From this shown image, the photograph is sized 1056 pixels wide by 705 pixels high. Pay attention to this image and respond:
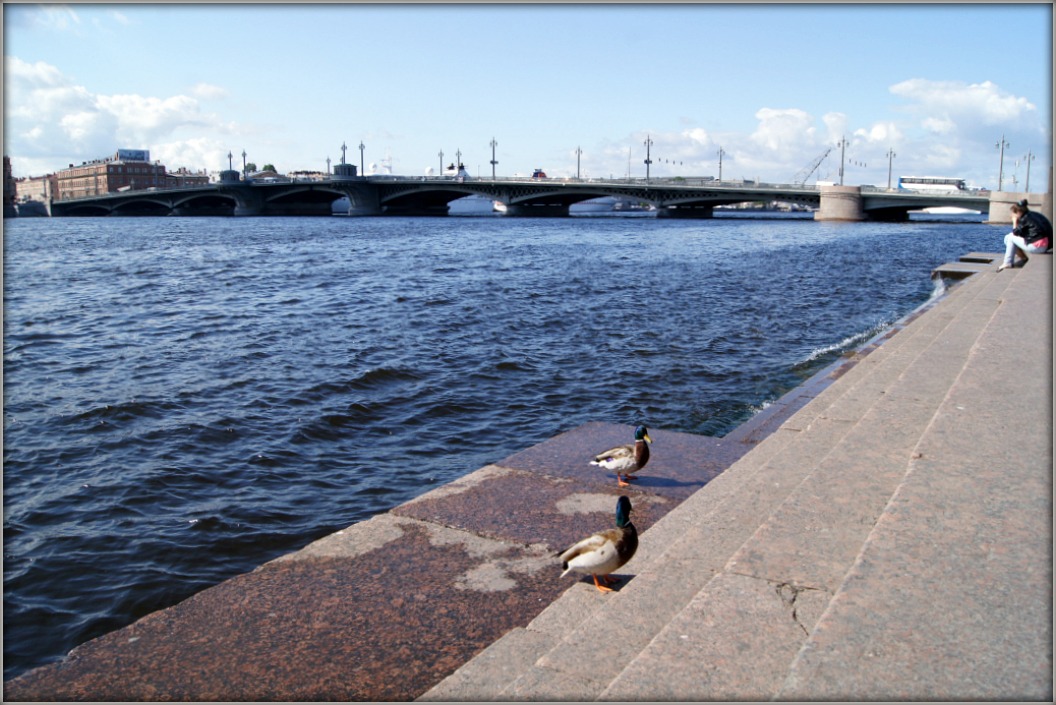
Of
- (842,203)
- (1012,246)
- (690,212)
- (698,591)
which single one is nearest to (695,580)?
(698,591)

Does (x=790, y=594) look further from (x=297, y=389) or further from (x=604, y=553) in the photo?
(x=297, y=389)

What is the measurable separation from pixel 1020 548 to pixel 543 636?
167cm

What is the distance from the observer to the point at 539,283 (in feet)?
76.3

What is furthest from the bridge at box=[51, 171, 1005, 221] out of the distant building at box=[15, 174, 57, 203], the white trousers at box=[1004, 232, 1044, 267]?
the white trousers at box=[1004, 232, 1044, 267]

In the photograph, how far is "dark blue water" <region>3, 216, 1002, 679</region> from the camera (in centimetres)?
584

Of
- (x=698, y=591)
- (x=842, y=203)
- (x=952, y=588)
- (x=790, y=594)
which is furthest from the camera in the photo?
(x=842, y=203)

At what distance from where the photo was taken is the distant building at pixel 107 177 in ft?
380

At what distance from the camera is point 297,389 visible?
10148mm

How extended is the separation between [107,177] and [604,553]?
127689mm

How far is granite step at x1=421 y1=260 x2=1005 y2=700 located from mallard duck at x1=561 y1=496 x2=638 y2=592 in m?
0.10

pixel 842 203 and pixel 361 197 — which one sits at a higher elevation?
pixel 361 197

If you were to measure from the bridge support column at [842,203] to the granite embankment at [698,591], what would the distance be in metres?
72.0

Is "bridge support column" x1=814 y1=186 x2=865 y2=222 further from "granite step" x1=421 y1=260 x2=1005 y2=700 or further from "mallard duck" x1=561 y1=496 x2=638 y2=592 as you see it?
"mallard duck" x1=561 y1=496 x2=638 y2=592

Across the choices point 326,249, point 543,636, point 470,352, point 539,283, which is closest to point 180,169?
point 326,249
